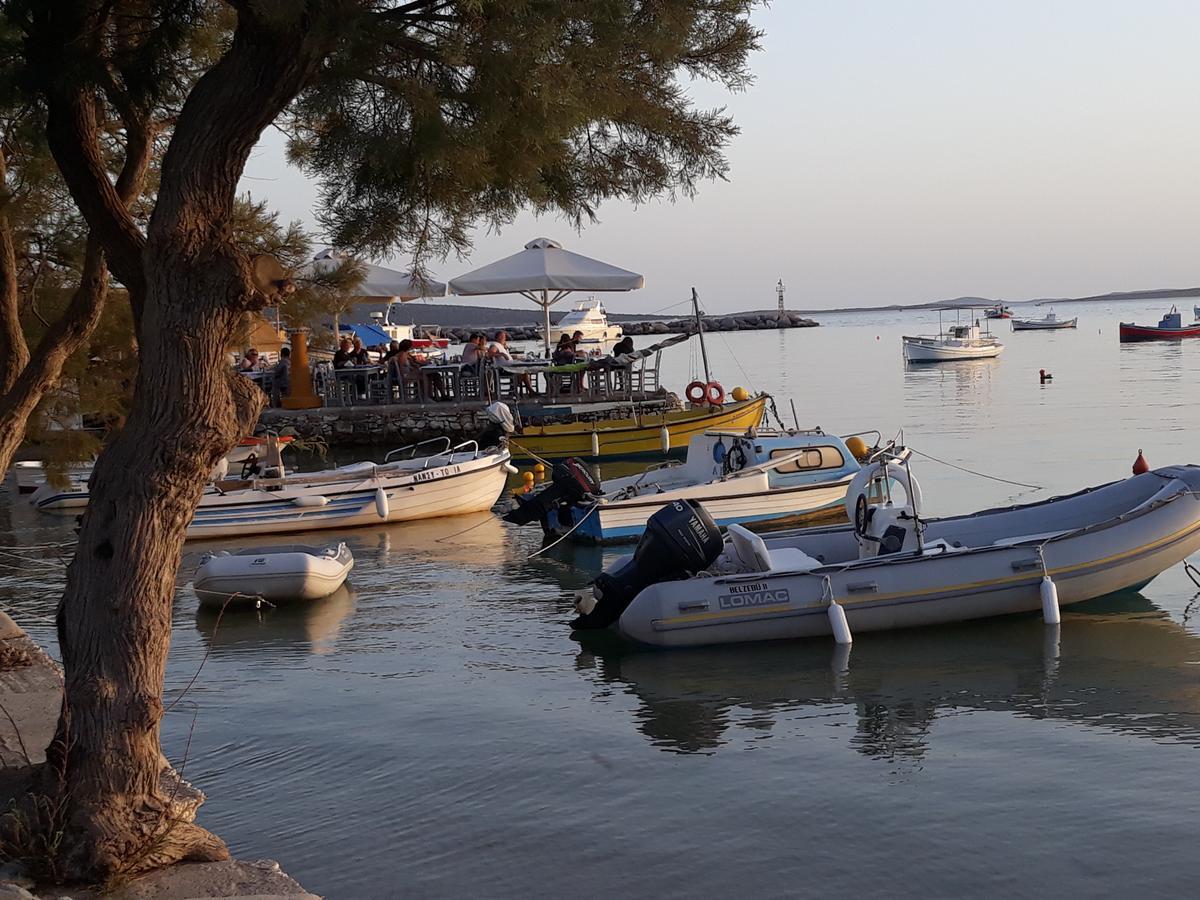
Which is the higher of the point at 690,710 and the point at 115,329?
the point at 115,329

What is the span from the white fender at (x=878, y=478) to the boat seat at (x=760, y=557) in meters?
0.68

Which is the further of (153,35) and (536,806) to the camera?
(536,806)

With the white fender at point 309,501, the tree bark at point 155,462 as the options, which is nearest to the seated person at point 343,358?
the white fender at point 309,501

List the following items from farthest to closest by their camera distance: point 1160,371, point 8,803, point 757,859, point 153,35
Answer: point 1160,371
point 757,859
point 153,35
point 8,803

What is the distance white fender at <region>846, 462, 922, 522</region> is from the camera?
12.2 metres

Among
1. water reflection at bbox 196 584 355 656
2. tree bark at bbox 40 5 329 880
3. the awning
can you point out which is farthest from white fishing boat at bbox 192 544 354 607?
the awning

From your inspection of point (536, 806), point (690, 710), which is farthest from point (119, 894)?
point (690, 710)

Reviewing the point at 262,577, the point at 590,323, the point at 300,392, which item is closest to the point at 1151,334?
the point at 590,323

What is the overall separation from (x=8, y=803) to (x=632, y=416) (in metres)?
20.9

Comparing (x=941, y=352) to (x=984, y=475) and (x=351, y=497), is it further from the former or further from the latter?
(x=351, y=497)

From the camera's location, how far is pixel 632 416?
2627 cm

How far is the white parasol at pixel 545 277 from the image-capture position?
99.3ft

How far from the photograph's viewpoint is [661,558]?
12.2 metres

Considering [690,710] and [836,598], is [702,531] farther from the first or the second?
[690,710]
